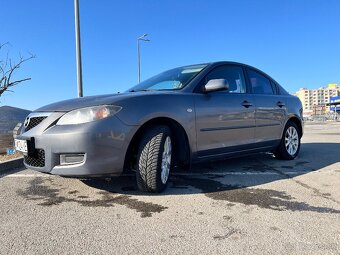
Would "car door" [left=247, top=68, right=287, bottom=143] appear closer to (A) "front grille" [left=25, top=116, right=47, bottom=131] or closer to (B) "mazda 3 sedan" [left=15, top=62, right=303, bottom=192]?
(B) "mazda 3 sedan" [left=15, top=62, right=303, bottom=192]

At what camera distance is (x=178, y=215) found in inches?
112

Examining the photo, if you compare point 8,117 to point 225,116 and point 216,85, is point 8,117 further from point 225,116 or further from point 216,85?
point 216,85

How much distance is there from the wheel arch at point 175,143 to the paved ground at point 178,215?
30 cm

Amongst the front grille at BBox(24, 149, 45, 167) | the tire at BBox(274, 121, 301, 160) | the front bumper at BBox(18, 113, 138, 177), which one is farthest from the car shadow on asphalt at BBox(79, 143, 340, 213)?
the front grille at BBox(24, 149, 45, 167)

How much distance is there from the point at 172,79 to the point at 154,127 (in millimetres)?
1104

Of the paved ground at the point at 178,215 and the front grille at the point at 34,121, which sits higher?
the front grille at the point at 34,121

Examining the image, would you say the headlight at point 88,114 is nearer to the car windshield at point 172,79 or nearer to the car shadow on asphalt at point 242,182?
the car shadow on asphalt at point 242,182

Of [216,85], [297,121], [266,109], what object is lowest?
[297,121]

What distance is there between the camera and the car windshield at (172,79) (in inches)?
165

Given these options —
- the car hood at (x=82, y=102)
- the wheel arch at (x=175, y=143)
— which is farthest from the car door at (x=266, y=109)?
the car hood at (x=82, y=102)

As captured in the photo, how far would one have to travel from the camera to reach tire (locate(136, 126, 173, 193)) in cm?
333

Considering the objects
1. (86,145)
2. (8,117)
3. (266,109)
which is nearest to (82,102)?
(86,145)

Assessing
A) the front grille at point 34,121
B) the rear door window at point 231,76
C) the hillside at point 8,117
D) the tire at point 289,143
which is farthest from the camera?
the hillside at point 8,117

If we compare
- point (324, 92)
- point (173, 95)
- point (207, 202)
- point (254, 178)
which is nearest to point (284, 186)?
point (254, 178)
